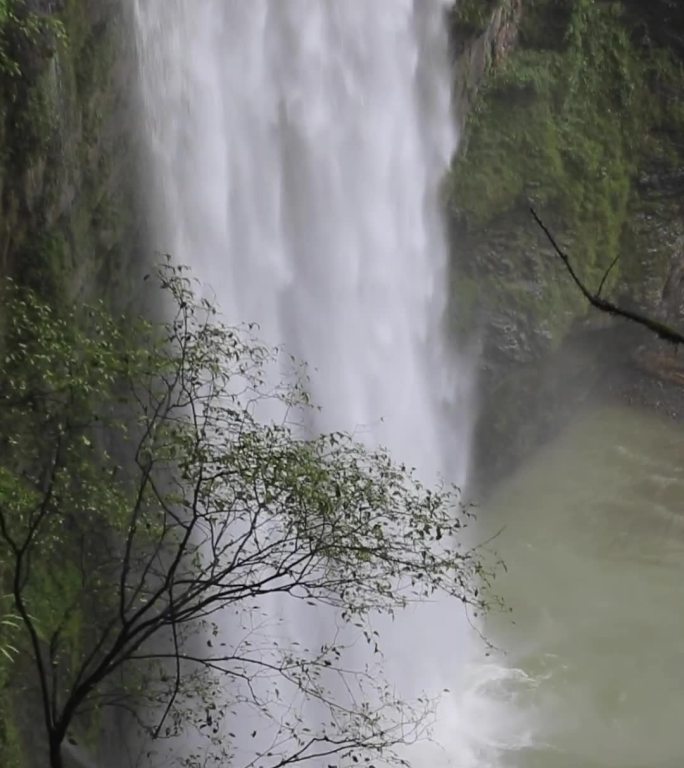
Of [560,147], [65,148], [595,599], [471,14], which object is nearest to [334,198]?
[471,14]

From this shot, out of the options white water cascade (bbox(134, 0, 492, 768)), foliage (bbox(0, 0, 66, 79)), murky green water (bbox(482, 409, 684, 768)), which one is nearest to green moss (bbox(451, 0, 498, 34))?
white water cascade (bbox(134, 0, 492, 768))

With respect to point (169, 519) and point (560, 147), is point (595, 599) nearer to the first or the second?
point (560, 147)

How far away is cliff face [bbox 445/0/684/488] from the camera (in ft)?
52.4

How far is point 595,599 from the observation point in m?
14.2

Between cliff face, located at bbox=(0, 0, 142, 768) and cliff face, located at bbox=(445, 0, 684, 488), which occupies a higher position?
cliff face, located at bbox=(445, 0, 684, 488)

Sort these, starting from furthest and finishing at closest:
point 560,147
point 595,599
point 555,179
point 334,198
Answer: point 560,147 → point 555,179 → point 595,599 → point 334,198

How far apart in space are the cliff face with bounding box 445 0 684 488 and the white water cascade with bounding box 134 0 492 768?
27.3 inches

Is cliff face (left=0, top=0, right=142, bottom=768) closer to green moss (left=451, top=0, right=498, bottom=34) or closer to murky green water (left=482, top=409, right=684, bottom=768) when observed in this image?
murky green water (left=482, top=409, right=684, bottom=768)

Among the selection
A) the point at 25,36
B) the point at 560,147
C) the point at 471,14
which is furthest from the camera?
the point at 560,147

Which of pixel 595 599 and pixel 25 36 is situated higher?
pixel 595 599

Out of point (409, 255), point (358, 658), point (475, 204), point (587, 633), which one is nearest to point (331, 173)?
point (409, 255)

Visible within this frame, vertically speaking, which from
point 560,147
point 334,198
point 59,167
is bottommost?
point 59,167

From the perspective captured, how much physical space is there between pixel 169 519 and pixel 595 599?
25.2 feet

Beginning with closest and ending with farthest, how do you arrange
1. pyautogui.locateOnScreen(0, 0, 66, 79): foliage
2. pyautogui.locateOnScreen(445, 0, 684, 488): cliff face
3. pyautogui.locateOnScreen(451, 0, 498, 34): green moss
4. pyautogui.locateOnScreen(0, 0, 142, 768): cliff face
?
pyautogui.locateOnScreen(0, 0, 66, 79): foliage
pyautogui.locateOnScreen(0, 0, 142, 768): cliff face
pyautogui.locateOnScreen(451, 0, 498, 34): green moss
pyautogui.locateOnScreen(445, 0, 684, 488): cliff face
